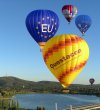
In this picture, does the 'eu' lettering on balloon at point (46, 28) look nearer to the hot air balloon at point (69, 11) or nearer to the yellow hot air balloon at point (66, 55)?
the hot air balloon at point (69, 11)

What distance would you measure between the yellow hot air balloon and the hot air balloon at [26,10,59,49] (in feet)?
31.3

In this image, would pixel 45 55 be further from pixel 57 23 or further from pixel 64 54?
pixel 57 23

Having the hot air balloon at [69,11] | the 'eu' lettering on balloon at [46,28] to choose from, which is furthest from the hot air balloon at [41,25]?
the hot air balloon at [69,11]

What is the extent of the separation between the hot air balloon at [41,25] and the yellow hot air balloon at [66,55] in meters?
9.53

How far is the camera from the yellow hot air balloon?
3669cm

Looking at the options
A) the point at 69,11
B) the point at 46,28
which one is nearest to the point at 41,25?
the point at 46,28

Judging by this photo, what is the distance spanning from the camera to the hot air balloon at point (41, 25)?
46.8 m

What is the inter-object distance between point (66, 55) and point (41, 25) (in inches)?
432

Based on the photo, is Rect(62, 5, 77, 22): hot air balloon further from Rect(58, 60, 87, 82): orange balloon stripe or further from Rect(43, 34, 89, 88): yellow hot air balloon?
Rect(58, 60, 87, 82): orange balloon stripe

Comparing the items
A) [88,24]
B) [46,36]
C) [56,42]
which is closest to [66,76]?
[56,42]

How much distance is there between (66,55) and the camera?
120ft

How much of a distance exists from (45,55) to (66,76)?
3.00 m

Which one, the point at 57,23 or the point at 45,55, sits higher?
the point at 57,23

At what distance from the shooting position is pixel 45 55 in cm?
3781
